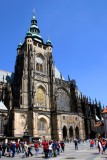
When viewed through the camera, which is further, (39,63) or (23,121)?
(39,63)

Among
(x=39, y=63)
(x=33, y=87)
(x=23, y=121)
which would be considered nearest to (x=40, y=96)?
(x=33, y=87)

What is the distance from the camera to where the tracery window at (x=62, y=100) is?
6397 centimetres

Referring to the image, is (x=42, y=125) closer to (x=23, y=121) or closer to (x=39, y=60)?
(x=23, y=121)

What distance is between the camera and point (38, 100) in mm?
59469

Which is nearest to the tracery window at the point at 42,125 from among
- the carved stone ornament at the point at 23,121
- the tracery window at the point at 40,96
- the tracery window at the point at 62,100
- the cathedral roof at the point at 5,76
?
the tracery window at the point at 40,96

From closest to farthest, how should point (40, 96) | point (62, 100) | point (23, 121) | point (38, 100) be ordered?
point (23, 121) < point (38, 100) < point (40, 96) < point (62, 100)

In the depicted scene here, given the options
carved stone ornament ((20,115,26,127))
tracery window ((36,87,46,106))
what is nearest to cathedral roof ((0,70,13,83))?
tracery window ((36,87,46,106))

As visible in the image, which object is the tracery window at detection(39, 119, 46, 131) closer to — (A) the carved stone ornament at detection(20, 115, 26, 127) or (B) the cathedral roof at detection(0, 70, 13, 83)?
(A) the carved stone ornament at detection(20, 115, 26, 127)

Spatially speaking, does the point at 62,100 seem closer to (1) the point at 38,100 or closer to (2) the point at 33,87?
(1) the point at 38,100

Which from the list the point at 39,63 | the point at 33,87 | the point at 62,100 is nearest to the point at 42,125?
the point at 33,87

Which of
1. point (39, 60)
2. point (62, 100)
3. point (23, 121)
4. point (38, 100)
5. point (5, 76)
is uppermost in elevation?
point (39, 60)

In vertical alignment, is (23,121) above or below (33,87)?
below

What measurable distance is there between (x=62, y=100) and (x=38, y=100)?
857cm

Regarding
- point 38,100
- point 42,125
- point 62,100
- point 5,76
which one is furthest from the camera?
point 62,100
